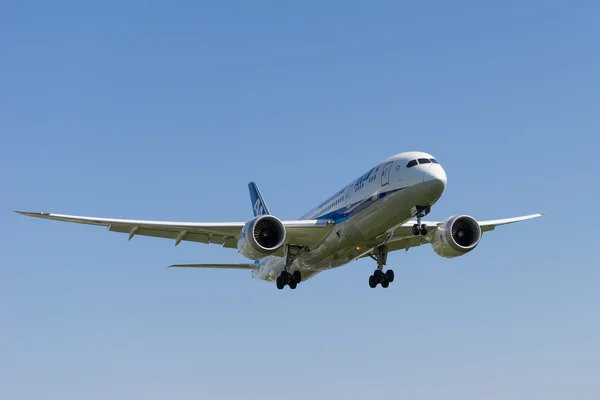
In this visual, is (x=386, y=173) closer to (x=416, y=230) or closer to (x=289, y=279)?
(x=416, y=230)

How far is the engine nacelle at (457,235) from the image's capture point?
35688mm

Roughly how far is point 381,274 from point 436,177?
→ 8.46m

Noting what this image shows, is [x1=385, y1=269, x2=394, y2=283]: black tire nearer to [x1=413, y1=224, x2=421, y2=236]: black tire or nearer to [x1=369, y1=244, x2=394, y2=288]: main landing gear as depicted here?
[x1=369, y1=244, x2=394, y2=288]: main landing gear

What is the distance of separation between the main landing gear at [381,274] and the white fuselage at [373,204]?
1594 mm

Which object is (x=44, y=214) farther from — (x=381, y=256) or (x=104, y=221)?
(x=381, y=256)

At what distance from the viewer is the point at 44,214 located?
31.7 m

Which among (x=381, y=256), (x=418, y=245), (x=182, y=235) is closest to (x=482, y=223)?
(x=418, y=245)

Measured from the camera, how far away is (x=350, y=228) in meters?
33.2

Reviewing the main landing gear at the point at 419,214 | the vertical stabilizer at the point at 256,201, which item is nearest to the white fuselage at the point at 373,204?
the main landing gear at the point at 419,214

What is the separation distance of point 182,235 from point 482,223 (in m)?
15.4

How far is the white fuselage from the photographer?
30500 millimetres

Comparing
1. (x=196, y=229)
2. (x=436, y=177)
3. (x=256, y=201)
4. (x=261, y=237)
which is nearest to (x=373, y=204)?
(x=436, y=177)

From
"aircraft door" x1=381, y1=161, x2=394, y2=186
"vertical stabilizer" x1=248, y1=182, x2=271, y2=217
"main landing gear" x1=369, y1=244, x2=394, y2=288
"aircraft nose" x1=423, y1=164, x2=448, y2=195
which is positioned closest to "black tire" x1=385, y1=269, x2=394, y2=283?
"main landing gear" x1=369, y1=244, x2=394, y2=288

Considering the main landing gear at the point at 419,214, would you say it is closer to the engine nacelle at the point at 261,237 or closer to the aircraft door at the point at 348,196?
the aircraft door at the point at 348,196
